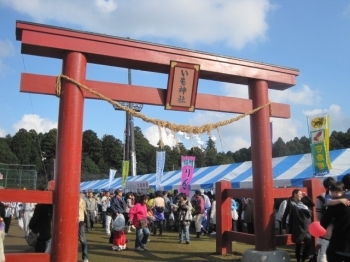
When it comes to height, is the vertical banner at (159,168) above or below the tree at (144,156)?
below

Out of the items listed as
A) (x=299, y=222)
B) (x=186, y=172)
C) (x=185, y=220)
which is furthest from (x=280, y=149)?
(x=299, y=222)

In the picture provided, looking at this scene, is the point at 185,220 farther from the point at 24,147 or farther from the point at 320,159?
the point at 24,147

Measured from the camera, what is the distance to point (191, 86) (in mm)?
6957

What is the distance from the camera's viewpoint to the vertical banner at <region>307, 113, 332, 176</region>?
11.6 metres

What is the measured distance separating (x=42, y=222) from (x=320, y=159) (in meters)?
8.76

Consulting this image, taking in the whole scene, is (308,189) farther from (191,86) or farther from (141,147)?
(141,147)

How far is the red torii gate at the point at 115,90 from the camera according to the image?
5691 mm

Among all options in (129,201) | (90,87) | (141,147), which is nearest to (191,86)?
(90,87)

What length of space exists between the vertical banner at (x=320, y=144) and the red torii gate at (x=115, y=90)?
421 centimetres

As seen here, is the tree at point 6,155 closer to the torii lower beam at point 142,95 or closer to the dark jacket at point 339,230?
the torii lower beam at point 142,95

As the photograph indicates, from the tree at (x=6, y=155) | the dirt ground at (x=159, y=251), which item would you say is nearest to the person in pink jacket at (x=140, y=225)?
the dirt ground at (x=159, y=251)

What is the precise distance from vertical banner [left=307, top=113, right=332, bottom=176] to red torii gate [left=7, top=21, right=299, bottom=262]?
4211 millimetres

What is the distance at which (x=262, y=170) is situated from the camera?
7.31 m

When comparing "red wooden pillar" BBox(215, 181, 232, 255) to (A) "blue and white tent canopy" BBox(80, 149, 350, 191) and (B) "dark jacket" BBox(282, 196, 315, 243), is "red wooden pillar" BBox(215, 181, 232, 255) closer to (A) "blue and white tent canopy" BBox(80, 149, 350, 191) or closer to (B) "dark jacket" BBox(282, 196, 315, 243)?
(B) "dark jacket" BBox(282, 196, 315, 243)
